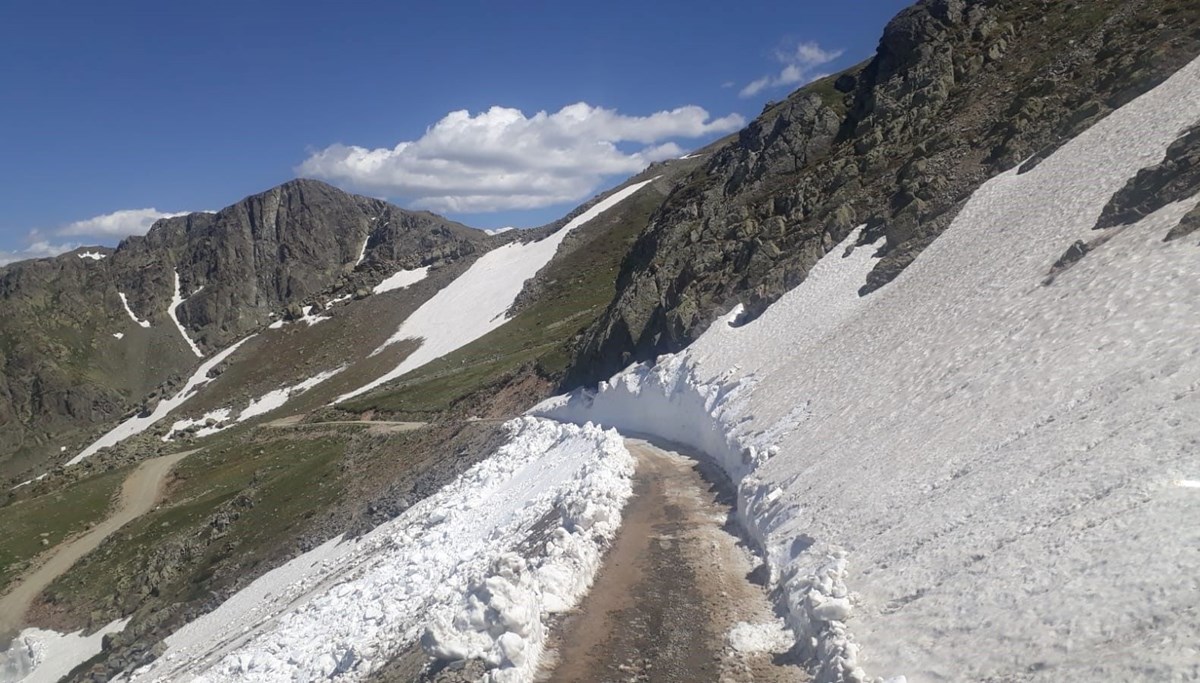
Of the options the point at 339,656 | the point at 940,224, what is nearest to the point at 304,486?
the point at 339,656

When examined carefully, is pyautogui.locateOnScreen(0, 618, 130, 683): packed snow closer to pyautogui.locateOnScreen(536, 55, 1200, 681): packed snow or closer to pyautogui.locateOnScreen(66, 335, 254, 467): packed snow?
pyautogui.locateOnScreen(536, 55, 1200, 681): packed snow

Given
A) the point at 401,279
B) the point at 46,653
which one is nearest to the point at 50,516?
the point at 46,653

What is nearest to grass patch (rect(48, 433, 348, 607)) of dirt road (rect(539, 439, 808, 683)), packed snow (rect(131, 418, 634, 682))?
packed snow (rect(131, 418, 634, 682))

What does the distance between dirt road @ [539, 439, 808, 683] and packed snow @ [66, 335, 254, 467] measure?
106219 mm

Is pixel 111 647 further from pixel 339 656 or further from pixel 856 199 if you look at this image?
pixel 856 199

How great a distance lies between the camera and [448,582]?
19.7 m

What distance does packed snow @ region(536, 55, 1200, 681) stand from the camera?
9141mm

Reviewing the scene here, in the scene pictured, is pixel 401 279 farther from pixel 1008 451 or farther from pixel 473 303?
pixel 1008 451

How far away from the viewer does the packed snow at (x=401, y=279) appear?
409ft

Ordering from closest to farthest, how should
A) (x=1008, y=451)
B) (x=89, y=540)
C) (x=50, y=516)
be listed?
1. (x=1008, y=451)
2. (x=89, y=540)
3. (x=50, y=516)

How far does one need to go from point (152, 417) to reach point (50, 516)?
148 ft

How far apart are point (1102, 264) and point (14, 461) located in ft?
805

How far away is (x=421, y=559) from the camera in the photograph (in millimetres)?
23172

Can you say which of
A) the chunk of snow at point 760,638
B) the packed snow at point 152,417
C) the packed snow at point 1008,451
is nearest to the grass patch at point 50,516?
the packed snow at point 152,417
